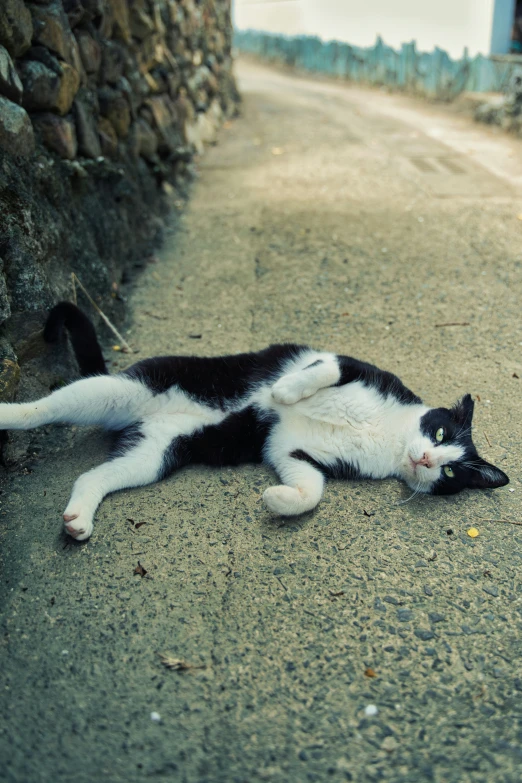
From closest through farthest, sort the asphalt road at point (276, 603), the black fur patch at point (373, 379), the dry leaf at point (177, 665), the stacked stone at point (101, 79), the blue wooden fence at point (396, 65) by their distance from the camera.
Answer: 1. the asphalt road at point (276, 603)
2. the dry leaf at point (177, 665)
3. the black fur patch at point (373, 379)
4. the stacked stone at point (101, 79)
5. the blue wooden fence at point (396, 65)

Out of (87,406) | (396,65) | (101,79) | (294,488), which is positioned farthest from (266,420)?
(396,65)

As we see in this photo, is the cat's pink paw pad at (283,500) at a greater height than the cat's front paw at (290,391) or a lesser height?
lesser

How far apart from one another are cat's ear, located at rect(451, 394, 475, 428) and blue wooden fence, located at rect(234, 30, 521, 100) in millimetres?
7189

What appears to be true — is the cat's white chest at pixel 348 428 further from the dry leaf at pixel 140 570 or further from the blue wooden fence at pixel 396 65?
the blue wooden fence at pixel 396 65

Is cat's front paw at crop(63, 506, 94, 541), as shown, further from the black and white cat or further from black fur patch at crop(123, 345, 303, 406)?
black fur patch at crop(123, 345, 303, 406)

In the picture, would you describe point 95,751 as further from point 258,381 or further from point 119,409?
point 258,381

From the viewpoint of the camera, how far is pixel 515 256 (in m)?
4.48

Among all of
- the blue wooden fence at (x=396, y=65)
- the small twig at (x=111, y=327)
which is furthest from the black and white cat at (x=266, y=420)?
the blue wooden fence at (x=396, y=65)

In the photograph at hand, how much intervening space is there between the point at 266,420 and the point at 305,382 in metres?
0.25

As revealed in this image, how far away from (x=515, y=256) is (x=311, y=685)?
12.0 feet

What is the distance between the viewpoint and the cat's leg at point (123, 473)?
219cm

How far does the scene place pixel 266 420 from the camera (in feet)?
8.72

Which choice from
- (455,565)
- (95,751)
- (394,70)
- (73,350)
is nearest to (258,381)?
(73,350)

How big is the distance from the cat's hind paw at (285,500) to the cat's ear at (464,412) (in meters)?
0.75
